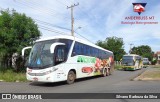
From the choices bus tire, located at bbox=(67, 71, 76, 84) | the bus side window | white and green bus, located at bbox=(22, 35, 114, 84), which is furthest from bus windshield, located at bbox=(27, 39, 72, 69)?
bus tire, located at bbox=(67, 71, 76, 84)

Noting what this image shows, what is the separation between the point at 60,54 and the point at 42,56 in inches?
48.8

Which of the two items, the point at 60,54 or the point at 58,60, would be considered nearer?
the point at 58,60

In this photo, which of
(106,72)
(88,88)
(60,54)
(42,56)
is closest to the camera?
(88,88)

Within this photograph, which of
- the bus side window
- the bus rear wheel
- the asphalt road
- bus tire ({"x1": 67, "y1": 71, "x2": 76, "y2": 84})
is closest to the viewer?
the asphalt road

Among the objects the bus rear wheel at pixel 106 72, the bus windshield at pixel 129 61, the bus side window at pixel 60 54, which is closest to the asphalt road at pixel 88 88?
the bus side window at pixel 60 54

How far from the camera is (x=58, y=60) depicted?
51.1 ft

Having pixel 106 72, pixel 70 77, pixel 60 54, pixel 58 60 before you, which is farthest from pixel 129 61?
pixel 58 60

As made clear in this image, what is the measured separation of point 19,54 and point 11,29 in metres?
2.71

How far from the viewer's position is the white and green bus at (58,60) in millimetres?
15008

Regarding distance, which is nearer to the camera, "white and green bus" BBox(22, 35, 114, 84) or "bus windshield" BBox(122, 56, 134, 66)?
"white and green bus" BBox(22, 35, 114, 84)

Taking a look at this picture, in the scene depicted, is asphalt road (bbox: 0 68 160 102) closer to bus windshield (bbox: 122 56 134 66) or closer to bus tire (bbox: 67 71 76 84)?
bus tire (bbox: 67 71 76 84)

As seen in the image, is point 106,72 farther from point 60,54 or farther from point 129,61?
point 129,61

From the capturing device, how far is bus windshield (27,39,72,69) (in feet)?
49.5

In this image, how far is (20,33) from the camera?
949 inches
